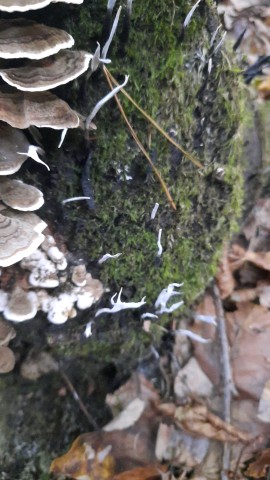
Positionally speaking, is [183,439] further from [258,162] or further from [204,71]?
[204,71]

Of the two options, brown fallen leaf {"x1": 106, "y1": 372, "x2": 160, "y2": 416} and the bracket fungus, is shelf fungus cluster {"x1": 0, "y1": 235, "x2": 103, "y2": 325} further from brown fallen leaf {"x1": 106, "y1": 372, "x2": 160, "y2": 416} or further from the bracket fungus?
brown fallen leaf {"x1": 106, "y1": 372, "x2": 160, "y2": 416}

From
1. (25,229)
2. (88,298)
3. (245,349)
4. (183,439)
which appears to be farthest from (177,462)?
(25,229)

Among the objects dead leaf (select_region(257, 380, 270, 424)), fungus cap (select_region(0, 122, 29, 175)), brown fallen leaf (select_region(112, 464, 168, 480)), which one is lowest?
brown fallen leaf (select_region(112, 464, 168, 480))

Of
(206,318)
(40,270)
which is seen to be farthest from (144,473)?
(40,270)

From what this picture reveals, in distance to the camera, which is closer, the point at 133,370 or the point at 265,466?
the point at 265,466

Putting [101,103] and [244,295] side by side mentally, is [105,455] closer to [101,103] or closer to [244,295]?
[244,295]

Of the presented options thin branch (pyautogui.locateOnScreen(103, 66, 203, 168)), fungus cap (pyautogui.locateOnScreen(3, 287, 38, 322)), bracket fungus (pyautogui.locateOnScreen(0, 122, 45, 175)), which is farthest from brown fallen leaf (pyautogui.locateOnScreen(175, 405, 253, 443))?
bracket fungus (pyautogui.locateOnScreen(0, 122, 45, 175))
